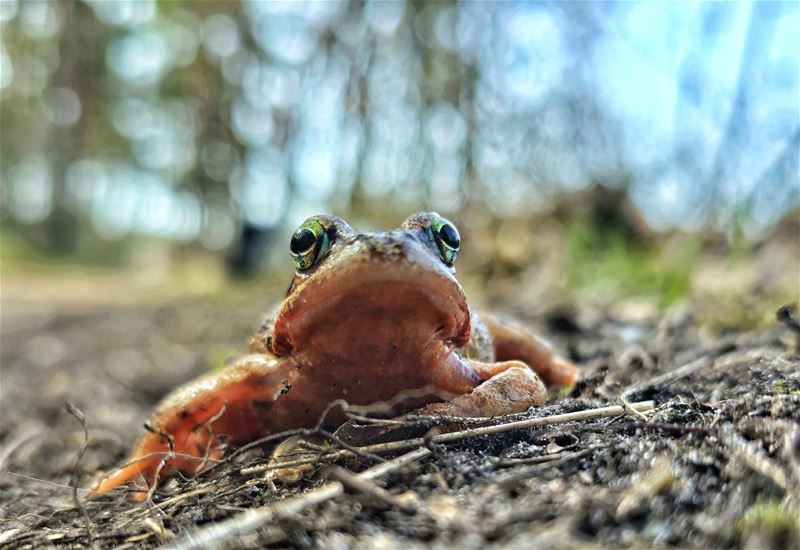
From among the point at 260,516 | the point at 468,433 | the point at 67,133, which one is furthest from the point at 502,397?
the point at 67,133

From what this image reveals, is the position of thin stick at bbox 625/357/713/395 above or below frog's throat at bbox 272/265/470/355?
below

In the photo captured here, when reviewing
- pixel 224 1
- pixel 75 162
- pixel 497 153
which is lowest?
pixel 75 162

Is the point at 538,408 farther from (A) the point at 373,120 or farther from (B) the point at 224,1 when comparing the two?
(B) the point at 224,1

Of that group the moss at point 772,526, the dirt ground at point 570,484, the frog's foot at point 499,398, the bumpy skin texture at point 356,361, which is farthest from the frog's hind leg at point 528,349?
the moss at point 772,526

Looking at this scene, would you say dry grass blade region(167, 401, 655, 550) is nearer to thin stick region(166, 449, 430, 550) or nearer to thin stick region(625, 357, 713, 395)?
thin stick region(166, 449, 430, 550)

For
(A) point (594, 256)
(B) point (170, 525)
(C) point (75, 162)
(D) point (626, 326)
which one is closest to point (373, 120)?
(A) point (594, 256)

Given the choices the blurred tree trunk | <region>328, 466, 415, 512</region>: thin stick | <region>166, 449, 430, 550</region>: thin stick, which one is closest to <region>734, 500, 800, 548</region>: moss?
<region>328, 466, 415, 512</region>: thin stick

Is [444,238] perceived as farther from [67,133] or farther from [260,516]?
[67,133]
